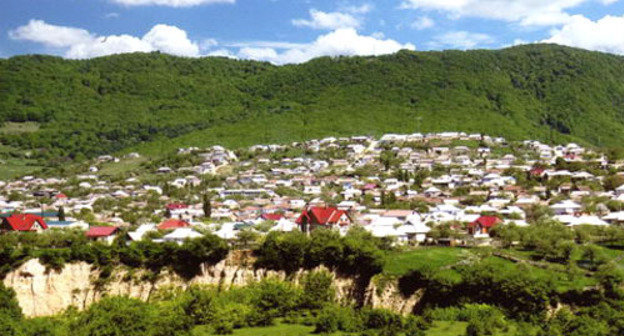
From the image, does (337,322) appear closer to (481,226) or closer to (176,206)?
(481,226)

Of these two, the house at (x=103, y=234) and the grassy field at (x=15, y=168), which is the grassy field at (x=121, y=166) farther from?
the house at (x=103, y=234)

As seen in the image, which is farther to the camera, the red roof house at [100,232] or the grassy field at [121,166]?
the grassy field at [121,166]

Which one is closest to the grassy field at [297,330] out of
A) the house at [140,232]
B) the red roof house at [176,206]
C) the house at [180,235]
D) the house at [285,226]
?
the house at [180,235]

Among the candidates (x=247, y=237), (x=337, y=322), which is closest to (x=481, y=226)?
(x=247, y=237)

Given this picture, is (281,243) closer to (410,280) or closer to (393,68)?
(410,280)

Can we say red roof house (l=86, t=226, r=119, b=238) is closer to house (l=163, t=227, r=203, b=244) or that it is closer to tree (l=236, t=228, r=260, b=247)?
house (l=163, t=227, r=203, b=244)

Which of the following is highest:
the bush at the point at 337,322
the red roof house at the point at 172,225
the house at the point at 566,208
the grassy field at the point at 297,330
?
the red roof house at the point at 172,225

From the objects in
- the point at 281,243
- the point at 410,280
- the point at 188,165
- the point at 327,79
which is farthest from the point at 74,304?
the point at 327,79
